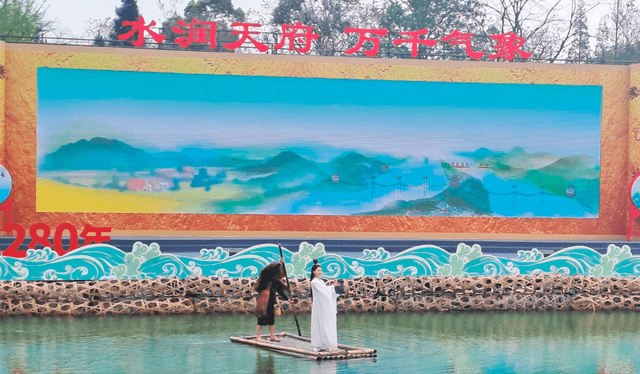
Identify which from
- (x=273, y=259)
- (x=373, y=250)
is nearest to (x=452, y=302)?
(x=373, y=250)

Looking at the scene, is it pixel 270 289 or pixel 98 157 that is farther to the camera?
pixel 98 157

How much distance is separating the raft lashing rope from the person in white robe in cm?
439

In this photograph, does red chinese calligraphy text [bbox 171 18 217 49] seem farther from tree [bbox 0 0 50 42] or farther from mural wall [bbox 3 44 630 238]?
tree [bbox 0 0 50 42]

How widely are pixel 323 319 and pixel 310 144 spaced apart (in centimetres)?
958

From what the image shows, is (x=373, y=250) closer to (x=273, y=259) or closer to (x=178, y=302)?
(x=273, y=259)

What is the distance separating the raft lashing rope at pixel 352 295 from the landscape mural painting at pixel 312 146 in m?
4.09

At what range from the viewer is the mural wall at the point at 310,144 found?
2214 cm

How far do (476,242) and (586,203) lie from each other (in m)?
4.32

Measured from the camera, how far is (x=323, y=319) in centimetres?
1368

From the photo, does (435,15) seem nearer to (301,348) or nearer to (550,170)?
(550,170)

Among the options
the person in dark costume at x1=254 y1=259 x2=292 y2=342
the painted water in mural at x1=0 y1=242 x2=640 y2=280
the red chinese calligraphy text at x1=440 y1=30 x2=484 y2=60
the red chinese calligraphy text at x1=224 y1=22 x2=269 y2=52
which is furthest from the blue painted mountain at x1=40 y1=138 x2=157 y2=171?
the person in dark costume at x1=254 y1=259 x2=292 y2=342

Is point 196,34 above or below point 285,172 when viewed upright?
above

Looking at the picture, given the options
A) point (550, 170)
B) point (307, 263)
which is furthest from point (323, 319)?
point (550, 170)

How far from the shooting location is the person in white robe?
44.9 feet
